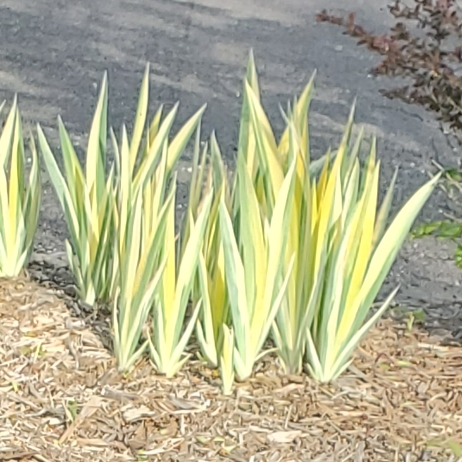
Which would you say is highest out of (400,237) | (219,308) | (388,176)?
(400,237)

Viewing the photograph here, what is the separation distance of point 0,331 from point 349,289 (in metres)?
0.68

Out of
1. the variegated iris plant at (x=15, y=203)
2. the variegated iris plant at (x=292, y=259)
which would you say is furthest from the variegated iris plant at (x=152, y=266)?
the variegated iris plant at (x=15, y=203)

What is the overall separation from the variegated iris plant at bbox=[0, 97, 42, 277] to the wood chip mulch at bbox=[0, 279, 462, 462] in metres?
0.20

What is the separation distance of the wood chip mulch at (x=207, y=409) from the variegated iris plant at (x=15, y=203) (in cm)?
20

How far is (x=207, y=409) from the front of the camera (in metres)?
1.41

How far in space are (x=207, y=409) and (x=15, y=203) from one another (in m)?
0.62

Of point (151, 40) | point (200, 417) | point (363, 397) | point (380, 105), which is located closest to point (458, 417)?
point (363, 397)

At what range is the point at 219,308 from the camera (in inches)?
57.6

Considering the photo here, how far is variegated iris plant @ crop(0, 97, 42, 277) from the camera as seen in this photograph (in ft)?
5.58

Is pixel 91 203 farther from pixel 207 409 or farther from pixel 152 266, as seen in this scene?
pixel 207 409

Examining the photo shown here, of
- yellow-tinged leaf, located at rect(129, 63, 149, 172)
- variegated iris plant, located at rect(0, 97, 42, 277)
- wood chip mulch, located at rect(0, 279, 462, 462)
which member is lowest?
wood chip mulch, located at rect(0, 279, 462, 462)

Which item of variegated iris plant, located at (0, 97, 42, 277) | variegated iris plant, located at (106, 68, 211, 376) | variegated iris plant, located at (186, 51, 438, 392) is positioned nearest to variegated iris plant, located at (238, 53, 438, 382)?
variegated iris plant, located at (186, 51, 438, 392)

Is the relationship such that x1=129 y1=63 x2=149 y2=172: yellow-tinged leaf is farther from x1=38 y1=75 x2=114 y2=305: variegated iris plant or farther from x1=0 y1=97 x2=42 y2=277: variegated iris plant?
x1=0 y1=97 x2=42 y2=277: variegated iris plant

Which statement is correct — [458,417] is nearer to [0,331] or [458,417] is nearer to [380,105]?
[0,331]
